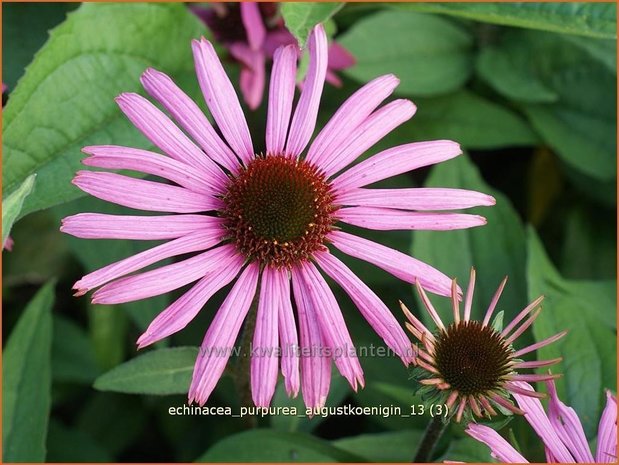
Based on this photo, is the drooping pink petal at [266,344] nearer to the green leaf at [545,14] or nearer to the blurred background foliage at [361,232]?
the blurred background foliage at [361,232]

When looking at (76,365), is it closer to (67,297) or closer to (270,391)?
(67,297)

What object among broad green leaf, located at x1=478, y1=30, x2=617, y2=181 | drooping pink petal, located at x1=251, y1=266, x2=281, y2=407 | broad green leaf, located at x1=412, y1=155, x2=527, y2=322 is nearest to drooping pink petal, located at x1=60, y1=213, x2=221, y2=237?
drooping pink petal, located at x1=251, y1=266, x2=281, y2=407

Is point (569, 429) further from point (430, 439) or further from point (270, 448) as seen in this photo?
point (270, 448)

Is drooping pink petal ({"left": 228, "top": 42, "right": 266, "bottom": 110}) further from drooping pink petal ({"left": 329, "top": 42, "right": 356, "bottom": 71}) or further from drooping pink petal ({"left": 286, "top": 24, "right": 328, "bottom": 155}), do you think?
drooping pink petal ({"left": 286, "top": 24, "right": 328, "bottom": 155})

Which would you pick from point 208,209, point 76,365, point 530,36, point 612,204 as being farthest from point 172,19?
point 612,204

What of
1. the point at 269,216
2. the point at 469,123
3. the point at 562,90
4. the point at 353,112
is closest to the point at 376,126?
the point at 353,112
